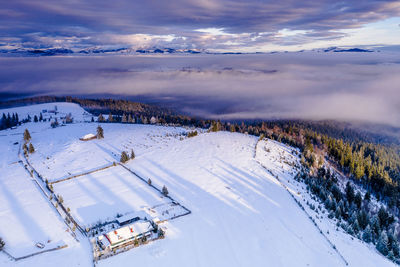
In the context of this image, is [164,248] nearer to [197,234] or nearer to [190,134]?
[197,234]

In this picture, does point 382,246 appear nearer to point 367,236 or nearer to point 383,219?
point 367,236

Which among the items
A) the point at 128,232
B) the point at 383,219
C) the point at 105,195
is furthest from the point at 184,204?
the point at 383,219

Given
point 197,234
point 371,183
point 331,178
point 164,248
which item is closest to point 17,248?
point 164,248

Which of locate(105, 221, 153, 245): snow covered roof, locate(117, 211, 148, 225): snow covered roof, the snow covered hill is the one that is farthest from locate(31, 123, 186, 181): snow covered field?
locate(105, 221, 153, 245): snow covered roof

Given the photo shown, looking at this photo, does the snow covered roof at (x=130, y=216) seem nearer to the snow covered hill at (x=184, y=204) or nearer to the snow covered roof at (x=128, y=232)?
the snow covered hill at (x=184, y=204)

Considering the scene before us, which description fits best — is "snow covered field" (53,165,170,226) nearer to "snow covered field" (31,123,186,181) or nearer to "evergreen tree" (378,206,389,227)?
"snow covered field" (31,123,186,181)

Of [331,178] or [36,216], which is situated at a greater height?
[36,216]
